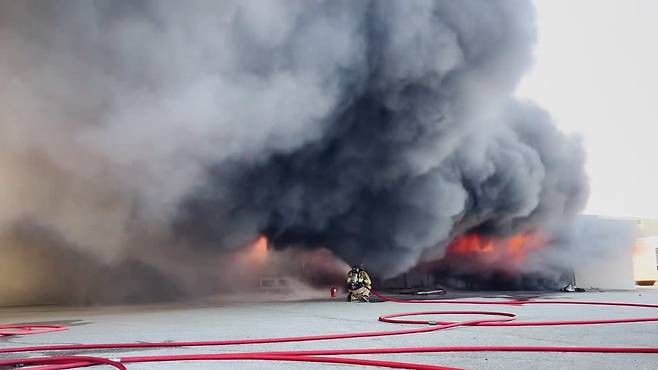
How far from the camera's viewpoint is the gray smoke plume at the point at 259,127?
1093 cm

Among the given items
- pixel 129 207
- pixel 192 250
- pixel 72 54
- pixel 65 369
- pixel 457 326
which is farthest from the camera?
pixel 192 250

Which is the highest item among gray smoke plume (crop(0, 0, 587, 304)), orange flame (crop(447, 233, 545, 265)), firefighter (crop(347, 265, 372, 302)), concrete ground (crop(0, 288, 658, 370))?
gray smoke plume (crop(0, 0, 587, 304))

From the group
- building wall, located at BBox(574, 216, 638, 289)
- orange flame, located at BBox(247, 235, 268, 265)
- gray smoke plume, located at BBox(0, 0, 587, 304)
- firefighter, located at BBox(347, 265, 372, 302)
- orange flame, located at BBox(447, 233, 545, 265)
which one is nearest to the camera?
gray smoke plume, located at BBox(0, 0, 587, 304)

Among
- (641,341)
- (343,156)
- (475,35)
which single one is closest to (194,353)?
(641,341)

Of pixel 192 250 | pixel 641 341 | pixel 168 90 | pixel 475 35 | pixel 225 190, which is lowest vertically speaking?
pixel 641 341

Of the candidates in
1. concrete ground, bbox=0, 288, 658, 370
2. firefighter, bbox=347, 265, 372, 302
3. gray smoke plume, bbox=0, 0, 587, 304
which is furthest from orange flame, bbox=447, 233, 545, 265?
concrete ground, bbox=0, 288, 658, 370

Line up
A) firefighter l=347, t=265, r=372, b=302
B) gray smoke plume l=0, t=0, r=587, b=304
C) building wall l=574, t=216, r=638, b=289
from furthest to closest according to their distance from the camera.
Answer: building wall l=574, t=216, r=638, b=289
firefighter l=347, t=265, r=372, b=302
gray smoke plume l=0, t=0, r=587, b=304

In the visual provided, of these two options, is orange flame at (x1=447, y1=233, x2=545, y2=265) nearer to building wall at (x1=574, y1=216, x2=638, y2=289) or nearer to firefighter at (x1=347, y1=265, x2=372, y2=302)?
building wall at (x1=574, y1=216, x2=638, y2=289)

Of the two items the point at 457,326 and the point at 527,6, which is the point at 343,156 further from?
the point at 457,326

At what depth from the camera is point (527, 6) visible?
1518cm

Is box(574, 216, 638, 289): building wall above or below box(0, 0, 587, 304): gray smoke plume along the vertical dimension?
below

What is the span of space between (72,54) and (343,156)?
6257 mm

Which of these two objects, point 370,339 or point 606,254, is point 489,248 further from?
point 370,339

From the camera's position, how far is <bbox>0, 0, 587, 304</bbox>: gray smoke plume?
1093 centimetres
